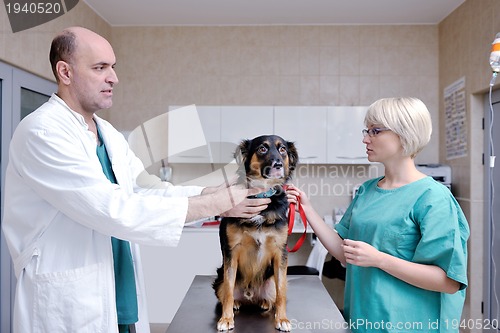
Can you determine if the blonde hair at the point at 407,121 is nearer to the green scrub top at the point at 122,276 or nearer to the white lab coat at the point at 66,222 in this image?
the white lab coat at the point at 66,222

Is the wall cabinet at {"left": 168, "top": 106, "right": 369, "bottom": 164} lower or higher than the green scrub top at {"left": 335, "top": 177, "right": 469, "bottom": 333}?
higher

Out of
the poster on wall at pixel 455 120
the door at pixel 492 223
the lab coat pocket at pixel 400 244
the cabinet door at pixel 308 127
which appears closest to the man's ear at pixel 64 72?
the lab coat pocket at pixel 400 244

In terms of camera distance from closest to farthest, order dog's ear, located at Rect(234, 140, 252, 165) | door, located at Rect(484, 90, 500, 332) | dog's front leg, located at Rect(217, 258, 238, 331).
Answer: dog's front leg, located at Rect(217, 258, 238, 331)
dog's ear, located at Rect(234, 140, 252, 165)
door, located at Rect(484, 90, 500, 332)

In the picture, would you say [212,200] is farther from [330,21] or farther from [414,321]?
[330,21]

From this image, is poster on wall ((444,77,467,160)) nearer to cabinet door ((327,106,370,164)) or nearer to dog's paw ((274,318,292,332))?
cabinet door ((327,106,370,164))

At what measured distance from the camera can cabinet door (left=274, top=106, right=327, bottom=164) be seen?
423 cm

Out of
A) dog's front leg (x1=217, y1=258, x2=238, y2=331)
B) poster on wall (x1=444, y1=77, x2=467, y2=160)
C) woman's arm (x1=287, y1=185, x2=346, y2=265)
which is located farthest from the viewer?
poster on wall (x1=444, y1=77, x2=467, y2=160)

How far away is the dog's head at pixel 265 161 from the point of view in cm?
137

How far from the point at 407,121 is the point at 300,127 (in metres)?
2.93

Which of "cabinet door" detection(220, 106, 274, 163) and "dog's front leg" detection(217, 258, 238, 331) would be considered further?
"cabinet door" detection(220, 106, 274, 163)

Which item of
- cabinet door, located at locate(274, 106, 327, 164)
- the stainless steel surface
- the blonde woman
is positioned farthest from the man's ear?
cabinet door, located at locate(274, 106, 327, 164)

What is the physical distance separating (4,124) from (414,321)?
2.80m

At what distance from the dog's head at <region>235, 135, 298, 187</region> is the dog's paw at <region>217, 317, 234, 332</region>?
410 millimetres

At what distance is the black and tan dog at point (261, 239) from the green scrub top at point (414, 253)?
25cm
